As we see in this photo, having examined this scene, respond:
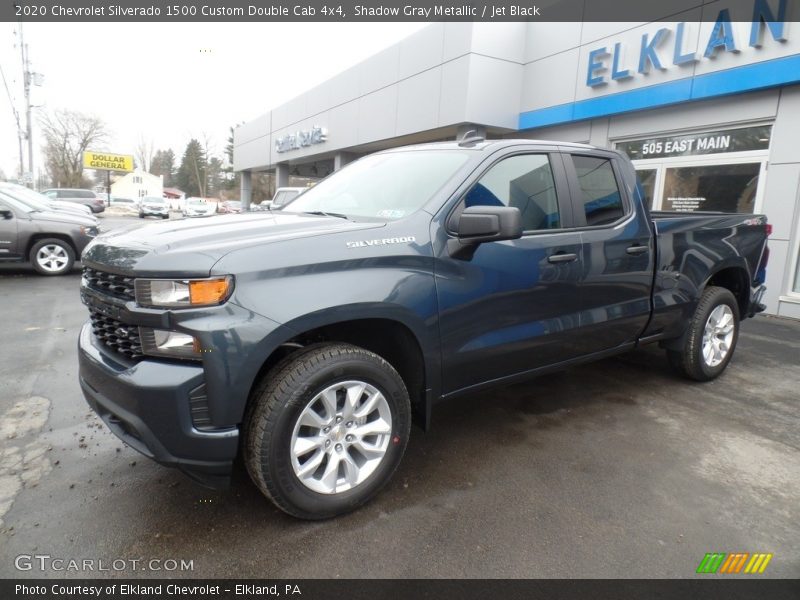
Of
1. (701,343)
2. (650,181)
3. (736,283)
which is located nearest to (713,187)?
(650,181)

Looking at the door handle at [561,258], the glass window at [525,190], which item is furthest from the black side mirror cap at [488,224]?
the door handle at [561,258]

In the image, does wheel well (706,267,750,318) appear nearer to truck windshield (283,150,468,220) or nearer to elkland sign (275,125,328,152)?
truck windshield (283,150,468,220)

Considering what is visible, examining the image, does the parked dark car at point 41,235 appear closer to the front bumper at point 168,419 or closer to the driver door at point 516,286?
the front bumper at point 168,419

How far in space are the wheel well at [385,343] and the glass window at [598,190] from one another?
1.62m

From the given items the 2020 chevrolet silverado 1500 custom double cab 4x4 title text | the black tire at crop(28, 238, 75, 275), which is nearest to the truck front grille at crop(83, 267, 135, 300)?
the 2020 chevrolet silverado 1500 custom double cab 4x4 title text

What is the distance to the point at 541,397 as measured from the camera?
13.9 ft

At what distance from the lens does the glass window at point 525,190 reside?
310 cm

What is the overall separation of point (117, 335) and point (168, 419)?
561mm

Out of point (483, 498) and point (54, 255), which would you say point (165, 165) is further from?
point (483, 498)

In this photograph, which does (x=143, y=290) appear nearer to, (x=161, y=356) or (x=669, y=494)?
(x=161, y=356)

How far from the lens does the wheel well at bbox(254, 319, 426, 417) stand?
2.62 m

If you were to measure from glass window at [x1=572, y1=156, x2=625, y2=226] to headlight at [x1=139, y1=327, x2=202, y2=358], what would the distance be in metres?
2.62

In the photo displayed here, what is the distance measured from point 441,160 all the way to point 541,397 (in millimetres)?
2114

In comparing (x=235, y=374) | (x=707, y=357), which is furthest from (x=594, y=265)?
(x=235, y=374)
